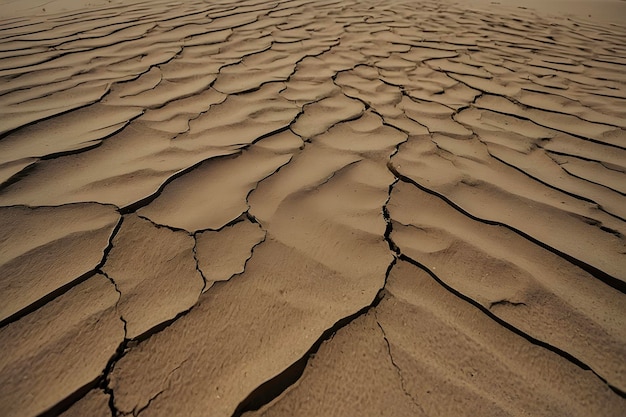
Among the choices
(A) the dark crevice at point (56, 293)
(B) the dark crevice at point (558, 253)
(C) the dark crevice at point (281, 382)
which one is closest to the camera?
(C) the dark crevice at point (281, 382)

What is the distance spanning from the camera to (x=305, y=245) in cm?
105

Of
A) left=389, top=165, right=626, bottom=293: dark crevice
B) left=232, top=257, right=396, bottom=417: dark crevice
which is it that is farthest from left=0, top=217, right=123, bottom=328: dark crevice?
left=389, top=165, right=626, bottom=293: dark crevice

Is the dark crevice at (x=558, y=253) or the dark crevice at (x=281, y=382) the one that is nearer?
the dark crevice at (x=281, y=382)

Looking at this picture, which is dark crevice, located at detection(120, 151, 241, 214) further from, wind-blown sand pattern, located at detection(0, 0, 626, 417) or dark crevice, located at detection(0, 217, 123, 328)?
dark crevice, located at detection(0, 217, 123, 328)

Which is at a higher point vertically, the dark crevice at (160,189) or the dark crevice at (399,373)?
the dark crevice at (160,189)

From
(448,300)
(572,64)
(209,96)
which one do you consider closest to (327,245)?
(448,300)

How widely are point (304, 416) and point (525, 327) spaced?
60 centimetres

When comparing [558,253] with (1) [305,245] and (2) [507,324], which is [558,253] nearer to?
(2) [507,324]

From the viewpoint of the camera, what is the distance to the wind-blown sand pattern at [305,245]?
2.40 ft

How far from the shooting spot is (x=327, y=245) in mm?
1051

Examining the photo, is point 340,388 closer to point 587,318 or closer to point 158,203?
point 587,318

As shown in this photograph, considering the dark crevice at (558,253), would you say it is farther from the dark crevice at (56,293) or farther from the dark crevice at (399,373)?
the dark crevice at (56,293)

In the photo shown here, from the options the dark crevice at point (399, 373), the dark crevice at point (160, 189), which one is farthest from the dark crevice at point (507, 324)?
the dark crevice at point (160, 189)

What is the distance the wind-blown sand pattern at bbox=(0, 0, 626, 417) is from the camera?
0.73m
